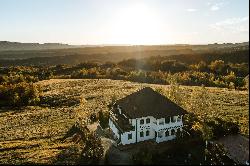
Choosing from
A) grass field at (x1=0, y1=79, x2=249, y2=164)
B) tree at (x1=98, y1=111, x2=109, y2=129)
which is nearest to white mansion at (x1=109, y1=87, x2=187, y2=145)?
grass field at (x1=0, y1=79, x2=249, y2=164)

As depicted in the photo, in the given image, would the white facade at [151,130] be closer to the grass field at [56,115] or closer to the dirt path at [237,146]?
the dirt path at [237,146]

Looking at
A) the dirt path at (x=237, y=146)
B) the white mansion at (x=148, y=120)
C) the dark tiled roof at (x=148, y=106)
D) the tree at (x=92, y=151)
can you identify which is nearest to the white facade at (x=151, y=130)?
the white mansion at (x=148, y=120)

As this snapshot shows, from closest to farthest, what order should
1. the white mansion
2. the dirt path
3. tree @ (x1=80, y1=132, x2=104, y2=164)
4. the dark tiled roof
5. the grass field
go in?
1. tree @ (x1=80, y1=132, x2=104, y2=164)
2. the dirt path
3. the grass field
4. the white mansion
5. the dark tiled roof

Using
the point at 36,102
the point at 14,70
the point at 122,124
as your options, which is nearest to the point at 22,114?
the point at 36,102

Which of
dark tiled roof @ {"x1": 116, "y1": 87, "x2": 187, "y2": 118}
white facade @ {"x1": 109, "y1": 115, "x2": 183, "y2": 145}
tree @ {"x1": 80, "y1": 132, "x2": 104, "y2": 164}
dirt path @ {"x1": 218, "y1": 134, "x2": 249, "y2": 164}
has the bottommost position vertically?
dirt path @ {"x1": 218, "y1": 134, "x2": 249, "y2": 164}

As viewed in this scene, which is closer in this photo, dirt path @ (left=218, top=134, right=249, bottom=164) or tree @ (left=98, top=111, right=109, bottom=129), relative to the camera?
dirt path @ (left=218, top=134, right=249, bottom=164)

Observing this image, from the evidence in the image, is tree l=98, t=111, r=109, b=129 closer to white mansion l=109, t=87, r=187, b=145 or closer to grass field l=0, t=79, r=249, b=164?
grass field l=0, t=79, r=249, b=164

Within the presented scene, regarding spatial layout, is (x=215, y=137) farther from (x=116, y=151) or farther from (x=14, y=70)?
(x=14, y=70)
